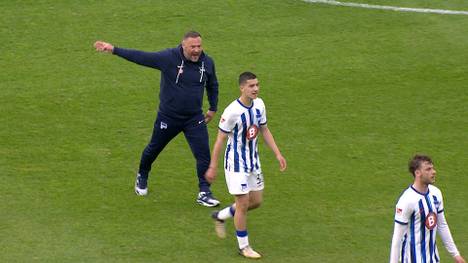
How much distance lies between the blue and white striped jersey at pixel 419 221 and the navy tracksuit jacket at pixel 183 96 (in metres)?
3.58

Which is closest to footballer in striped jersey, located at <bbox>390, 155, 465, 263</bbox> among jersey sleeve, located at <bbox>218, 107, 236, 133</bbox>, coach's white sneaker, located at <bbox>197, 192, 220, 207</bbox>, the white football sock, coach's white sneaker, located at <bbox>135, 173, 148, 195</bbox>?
the white football sock

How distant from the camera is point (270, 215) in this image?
1284 centimetres

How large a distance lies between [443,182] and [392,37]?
4722mm

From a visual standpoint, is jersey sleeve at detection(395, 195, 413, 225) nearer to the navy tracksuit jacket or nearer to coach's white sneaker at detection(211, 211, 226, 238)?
coach's white sneaker at detection(211, 211, 226, 238)

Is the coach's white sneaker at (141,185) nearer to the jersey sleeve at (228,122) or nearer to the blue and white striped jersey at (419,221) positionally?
the jersey sleeve at (228,122)

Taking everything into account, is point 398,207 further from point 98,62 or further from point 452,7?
point 452,7

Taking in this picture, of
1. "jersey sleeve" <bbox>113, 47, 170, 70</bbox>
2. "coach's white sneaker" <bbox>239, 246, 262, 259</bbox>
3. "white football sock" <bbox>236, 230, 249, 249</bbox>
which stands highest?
"jersey sleeve" <bbox>113, 47, 170, 70</bbox>

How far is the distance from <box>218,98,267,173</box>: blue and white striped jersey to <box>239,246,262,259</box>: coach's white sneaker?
86 cm

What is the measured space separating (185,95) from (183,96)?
3 centimetres

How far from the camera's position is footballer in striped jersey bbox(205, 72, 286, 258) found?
11.6 metres

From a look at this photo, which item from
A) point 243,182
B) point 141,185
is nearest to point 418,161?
point 243,182

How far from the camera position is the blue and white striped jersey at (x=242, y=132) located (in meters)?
11.6

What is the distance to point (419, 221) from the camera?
989 cm

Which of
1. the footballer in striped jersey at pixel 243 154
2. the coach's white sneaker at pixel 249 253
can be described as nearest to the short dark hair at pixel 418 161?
the footballer in striped jersey at pixel 243 154
